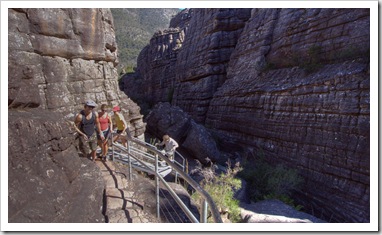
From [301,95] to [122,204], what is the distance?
9.25 metres

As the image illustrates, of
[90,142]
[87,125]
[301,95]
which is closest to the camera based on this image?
[87,125]

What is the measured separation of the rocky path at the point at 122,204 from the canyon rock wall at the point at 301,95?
7.04 meters

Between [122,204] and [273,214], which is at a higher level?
[122,204]

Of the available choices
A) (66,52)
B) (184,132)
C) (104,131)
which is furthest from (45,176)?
(184,132)

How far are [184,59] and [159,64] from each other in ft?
30.9

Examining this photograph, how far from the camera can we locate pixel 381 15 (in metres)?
4.78

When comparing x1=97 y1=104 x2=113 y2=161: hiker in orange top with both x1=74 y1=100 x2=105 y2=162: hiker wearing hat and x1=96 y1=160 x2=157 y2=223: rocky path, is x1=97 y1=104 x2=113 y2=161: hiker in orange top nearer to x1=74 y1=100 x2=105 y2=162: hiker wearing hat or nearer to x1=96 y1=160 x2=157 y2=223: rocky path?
x1=74 y1=100 x2=105 y2=162: hiker wearing hat

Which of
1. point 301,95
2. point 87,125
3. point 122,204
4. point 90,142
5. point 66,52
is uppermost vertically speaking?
point 66,52

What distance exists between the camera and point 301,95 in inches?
423

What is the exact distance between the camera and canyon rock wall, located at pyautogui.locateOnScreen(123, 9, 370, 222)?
27.6 feet

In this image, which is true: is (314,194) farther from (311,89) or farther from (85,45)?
(85,45)

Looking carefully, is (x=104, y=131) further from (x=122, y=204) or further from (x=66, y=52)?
(x=66, y=52)

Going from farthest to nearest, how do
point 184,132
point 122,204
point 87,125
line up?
1. point 184,132
2. point 87,125
3. point 122,204

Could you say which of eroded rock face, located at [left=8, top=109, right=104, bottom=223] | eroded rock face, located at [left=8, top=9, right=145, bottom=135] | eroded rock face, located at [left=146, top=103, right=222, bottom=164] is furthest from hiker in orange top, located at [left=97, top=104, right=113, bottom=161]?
eroded rock face, located at [left=146, top=103, right=222, bottom=164]
